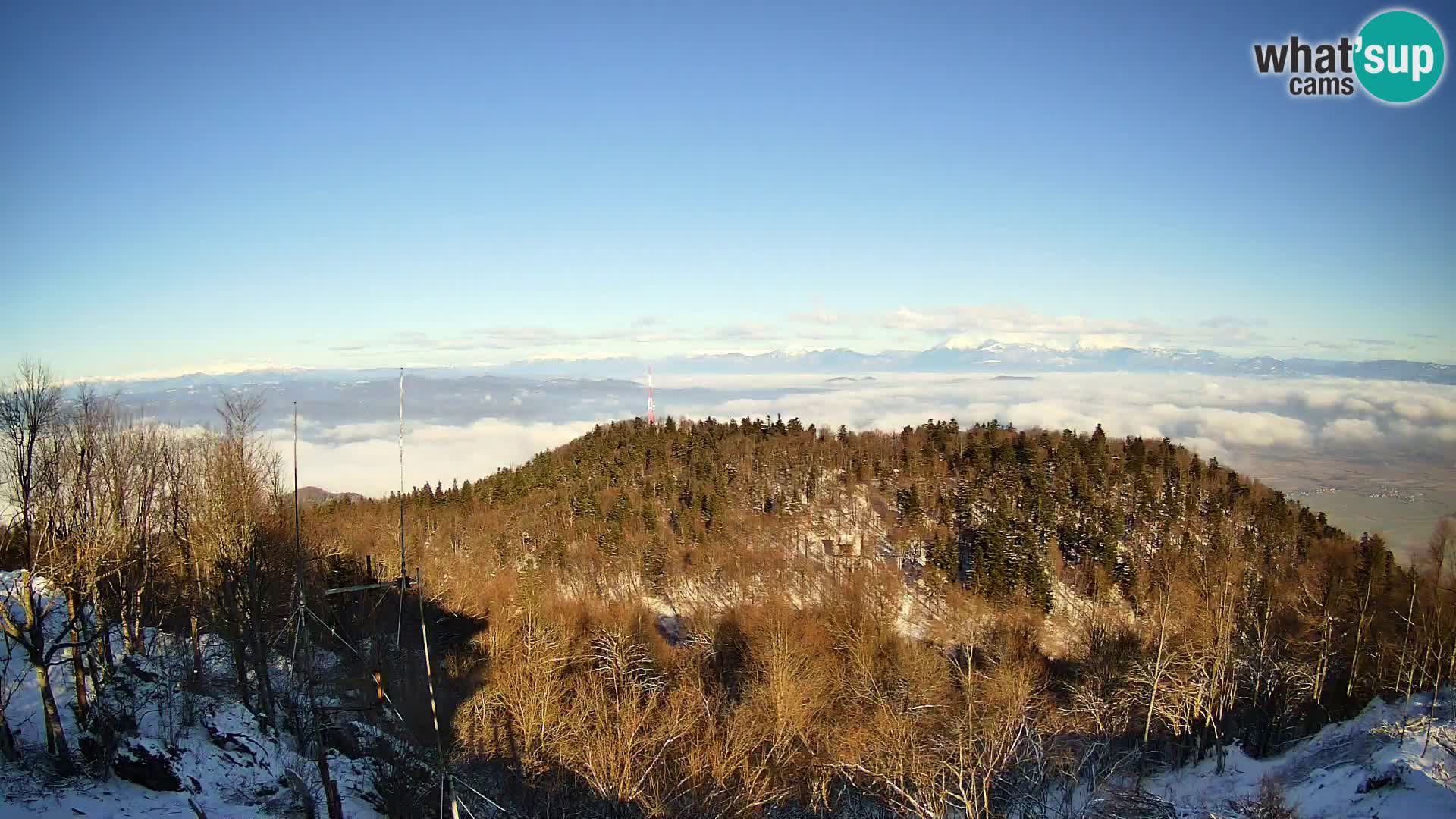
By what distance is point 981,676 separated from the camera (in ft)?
136

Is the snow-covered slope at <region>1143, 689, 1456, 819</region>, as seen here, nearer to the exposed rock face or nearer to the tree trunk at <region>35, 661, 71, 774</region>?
the exposed rock face

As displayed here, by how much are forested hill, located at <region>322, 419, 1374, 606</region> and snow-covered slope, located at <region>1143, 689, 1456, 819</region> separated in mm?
18338

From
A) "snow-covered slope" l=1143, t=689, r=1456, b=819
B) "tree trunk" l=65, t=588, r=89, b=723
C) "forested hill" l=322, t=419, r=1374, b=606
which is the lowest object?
"snow-covered slope" l=1143, t=689, r=1456, b=819

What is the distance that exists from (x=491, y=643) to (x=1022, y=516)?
4578cm

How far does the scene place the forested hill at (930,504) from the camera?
61094mm

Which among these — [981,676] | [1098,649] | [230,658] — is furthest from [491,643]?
[1098,649]

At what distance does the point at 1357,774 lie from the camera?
101 ft

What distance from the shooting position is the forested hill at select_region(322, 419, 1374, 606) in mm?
61094

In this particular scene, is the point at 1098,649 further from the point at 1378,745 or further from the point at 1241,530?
the point at 1241,530

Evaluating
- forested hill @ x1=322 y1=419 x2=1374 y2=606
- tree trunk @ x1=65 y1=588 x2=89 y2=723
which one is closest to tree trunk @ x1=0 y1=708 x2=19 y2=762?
tree trunk @ x1=65 y1=588 x2=89 y2=723

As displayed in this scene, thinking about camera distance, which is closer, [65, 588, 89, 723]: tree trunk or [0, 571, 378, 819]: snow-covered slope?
[0, 571, 378, 819]: snow-covered slope

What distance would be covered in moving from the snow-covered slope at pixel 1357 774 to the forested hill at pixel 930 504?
722 inches

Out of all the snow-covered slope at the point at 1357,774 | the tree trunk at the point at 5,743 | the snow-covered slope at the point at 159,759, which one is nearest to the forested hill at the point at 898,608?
the snow-covered slope at the point at 1357,774

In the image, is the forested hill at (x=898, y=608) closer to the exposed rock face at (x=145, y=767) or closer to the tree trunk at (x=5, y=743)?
the exposed rock face at (x=145, y=767)
